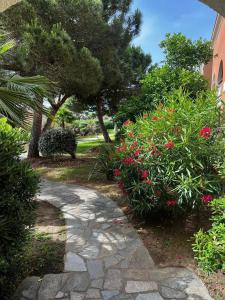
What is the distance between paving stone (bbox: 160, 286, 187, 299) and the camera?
284cm

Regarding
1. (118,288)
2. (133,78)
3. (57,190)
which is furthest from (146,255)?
(133,78)

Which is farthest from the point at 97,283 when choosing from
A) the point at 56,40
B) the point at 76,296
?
the point at 56,40

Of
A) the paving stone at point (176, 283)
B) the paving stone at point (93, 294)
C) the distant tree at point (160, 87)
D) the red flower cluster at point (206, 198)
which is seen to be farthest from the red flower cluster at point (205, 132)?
the distant tree at point (160, 87)

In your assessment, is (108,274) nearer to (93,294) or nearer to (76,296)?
(93,294)

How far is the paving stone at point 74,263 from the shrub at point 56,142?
7.18 metres

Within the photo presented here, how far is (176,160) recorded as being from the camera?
399 cm

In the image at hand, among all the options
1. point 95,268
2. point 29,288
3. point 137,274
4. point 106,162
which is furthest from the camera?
point 106,162

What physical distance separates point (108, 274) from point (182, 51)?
8.04m

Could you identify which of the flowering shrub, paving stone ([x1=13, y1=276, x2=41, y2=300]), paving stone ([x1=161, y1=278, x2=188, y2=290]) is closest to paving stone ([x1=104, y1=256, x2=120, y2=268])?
paving stone ([x1=161, y1=278, x2=188, y2=290])

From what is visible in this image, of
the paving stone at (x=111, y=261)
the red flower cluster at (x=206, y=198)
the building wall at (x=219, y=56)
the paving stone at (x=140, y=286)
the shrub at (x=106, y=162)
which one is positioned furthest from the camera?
the building wall at (x=219, y=56)

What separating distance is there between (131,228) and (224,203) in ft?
7.65

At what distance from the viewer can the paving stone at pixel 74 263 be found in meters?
3.37

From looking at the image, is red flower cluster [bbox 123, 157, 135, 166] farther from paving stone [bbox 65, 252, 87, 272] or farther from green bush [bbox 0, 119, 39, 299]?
green bush [bbox 0, 119, 39, 299]

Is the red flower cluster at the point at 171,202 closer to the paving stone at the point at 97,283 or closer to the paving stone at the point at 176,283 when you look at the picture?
the paving stone at the point at 176,283
